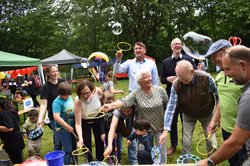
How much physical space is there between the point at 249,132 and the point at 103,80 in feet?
19.8

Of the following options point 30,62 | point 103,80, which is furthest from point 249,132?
point 30,62

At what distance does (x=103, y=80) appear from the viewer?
7691 millimetres

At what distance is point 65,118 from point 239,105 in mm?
2709

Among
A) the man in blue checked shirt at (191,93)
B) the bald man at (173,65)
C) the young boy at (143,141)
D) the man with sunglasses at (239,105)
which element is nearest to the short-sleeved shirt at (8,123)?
the young boy at (143,141)

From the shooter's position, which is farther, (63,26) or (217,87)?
(63,26)

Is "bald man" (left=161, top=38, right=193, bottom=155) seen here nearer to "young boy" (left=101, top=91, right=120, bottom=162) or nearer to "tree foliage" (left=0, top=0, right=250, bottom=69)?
"young boy" (left=101, top=91, right=120, bottom=162)

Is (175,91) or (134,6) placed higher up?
(134,6)

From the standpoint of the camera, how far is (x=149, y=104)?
347 centimetres

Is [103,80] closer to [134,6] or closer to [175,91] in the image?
[175,91]

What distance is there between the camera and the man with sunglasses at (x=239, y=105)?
5.93 ft

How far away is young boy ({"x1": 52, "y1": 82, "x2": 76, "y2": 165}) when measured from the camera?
3.90m

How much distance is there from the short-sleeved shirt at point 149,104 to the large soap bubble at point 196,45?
5.01 ft

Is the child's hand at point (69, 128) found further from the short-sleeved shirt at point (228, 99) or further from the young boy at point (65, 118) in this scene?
the short-sleeved shirt at point (228, 99)

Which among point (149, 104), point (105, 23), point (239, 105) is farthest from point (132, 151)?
point (105, 23)
